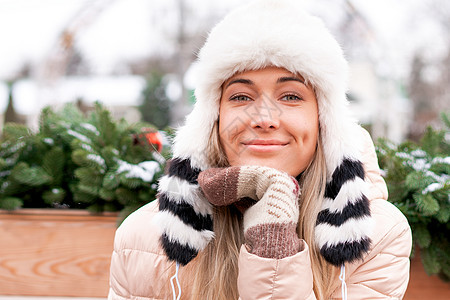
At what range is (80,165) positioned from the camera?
2393mm

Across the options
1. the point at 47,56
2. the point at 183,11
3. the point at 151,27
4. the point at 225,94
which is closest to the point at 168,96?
the point at 151,27

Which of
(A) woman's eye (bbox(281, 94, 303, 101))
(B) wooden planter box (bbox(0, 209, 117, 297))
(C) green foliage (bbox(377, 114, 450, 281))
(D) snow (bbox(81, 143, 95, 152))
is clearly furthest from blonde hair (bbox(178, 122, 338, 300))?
(D) snow (bbox(81, 143, 95, 152))

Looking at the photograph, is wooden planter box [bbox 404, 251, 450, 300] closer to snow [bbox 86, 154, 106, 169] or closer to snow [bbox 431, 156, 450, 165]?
snow [bbox 431, 156, 450, 165]

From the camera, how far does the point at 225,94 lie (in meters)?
1.65

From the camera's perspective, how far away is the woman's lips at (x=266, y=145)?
1.54 meters

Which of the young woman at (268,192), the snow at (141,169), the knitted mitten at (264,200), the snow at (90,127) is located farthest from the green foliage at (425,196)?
the snow at (90,127)

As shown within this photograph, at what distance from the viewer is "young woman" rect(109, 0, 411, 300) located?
1440mm

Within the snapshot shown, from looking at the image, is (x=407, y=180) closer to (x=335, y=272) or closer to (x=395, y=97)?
(x=335, y=272)

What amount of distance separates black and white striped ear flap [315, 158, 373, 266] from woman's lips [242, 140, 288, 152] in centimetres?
29

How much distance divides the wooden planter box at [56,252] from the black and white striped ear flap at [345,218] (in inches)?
48.4

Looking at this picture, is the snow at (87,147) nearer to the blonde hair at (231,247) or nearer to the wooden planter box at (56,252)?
the wooden planter box at (56,252)

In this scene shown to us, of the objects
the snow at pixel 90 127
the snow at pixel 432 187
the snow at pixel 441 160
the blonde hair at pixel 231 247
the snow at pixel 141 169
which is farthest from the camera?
the snow at pixel 90 127

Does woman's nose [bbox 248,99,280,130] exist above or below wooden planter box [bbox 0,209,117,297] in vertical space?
above

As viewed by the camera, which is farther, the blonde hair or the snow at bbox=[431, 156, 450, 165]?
the snow at bbox=[431, 156, 450, 165]
